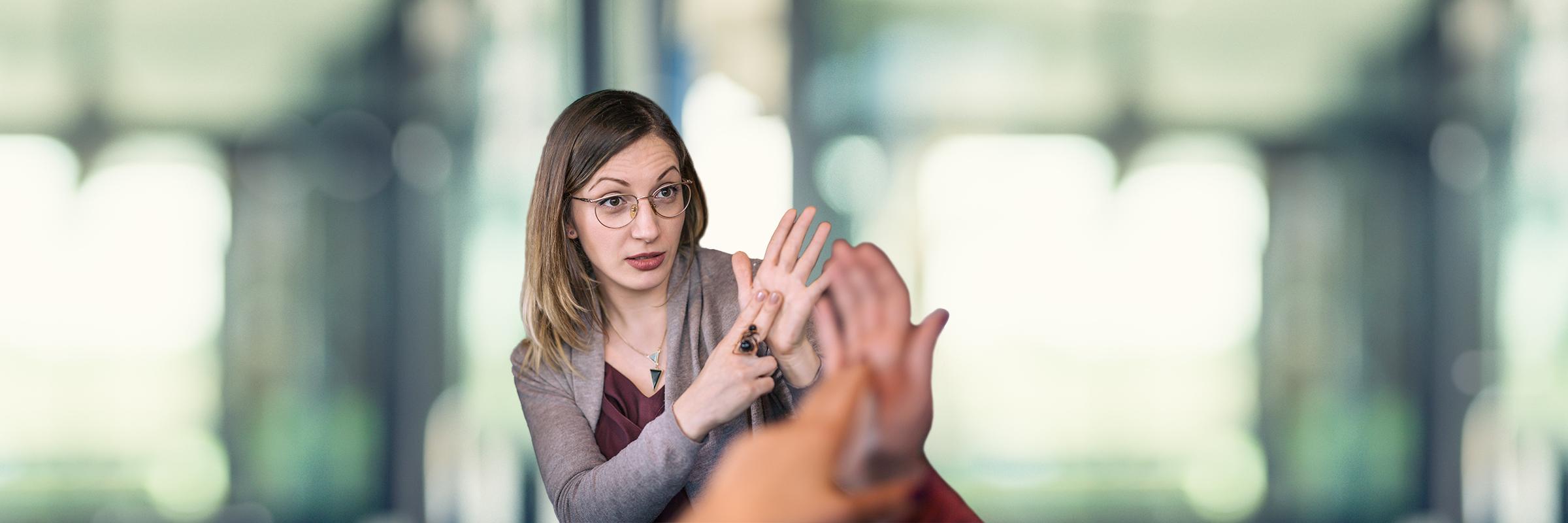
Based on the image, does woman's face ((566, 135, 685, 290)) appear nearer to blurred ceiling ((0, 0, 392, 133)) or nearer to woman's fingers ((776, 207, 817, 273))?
woman's fingers ((776, 207, 817, 273))

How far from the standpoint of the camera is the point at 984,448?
14.0 feet

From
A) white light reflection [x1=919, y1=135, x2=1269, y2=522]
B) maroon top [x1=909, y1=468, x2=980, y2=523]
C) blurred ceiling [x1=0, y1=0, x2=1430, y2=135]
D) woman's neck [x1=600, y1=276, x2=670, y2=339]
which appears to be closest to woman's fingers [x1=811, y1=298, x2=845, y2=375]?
maroon top [x1=909, y1=468, x2=980, y2=523]

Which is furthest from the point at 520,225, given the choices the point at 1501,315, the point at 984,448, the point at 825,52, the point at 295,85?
the point at 1501,315

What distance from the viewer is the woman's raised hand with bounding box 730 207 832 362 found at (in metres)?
1.34

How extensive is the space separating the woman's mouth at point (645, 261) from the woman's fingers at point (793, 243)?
22cm

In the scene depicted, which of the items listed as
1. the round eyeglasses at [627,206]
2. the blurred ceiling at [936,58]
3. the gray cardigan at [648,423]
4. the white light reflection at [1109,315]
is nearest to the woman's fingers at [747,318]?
the gray cardigan at [648,423]

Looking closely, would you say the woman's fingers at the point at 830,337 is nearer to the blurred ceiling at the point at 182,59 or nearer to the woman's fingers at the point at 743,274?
the woman's fingers at the point at 743,274

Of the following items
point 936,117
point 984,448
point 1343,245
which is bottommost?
point 984,448

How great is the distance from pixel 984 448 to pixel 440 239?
2093 mm

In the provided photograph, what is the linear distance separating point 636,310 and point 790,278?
0.36m

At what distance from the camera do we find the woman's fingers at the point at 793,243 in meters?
1.36

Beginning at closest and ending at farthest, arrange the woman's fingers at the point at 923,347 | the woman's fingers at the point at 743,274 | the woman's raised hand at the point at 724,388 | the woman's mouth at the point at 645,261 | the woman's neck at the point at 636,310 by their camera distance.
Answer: the woman's fingers at the point at 923,347
the woman's raised hand at the point at 724,388
the woman's fingers at the point at 743,274
the woman's mouth at the point at 645,261
the woman's neck at the point at 636,310

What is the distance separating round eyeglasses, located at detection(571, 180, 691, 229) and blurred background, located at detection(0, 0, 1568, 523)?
2.38 meters

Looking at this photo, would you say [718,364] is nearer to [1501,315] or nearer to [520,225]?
[520,225]
